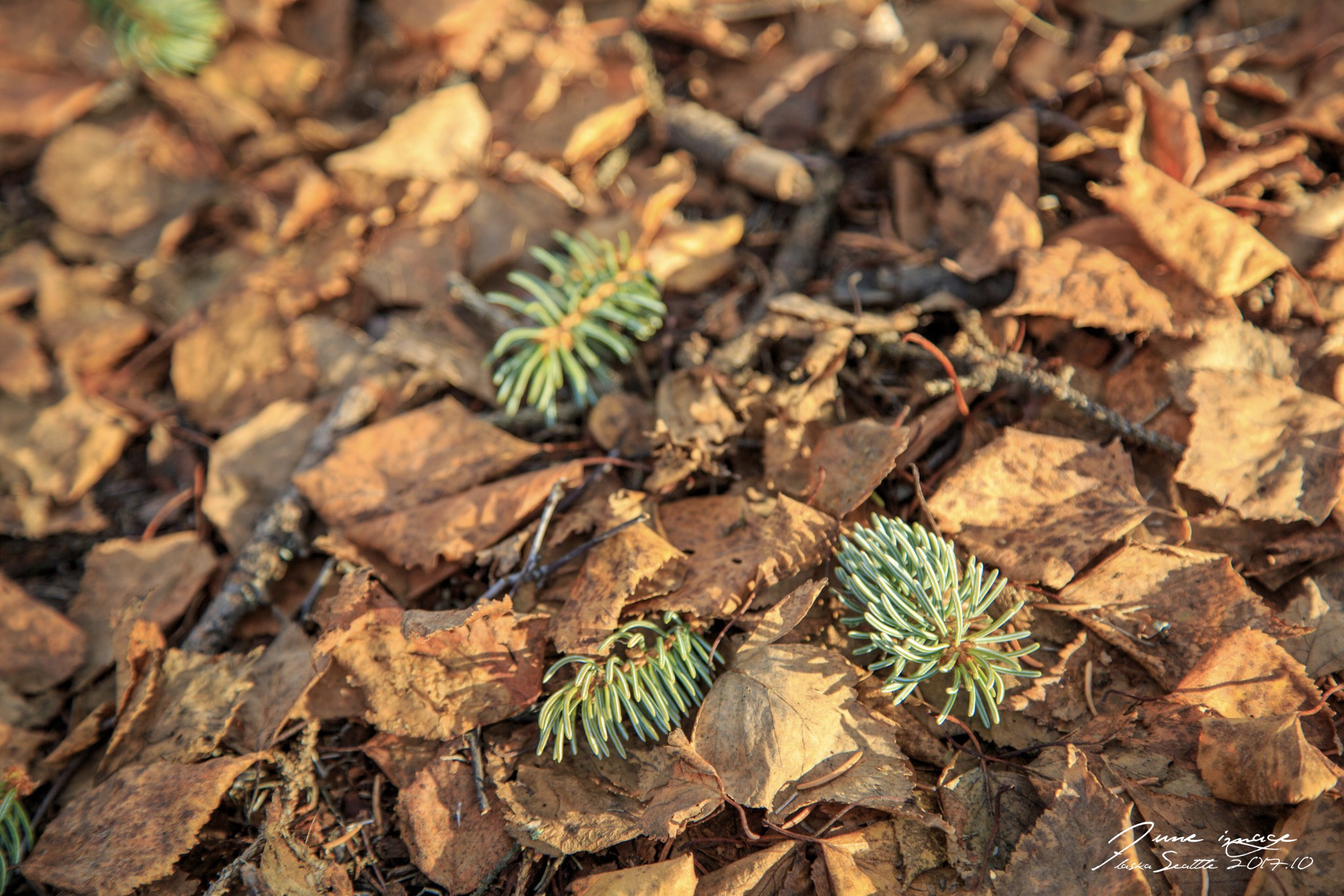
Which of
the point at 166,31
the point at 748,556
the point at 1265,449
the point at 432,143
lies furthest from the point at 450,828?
the point at 166,31

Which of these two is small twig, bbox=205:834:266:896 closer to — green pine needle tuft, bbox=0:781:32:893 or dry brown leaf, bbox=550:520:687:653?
green pine needle tuft, bbox=0:781:32:893

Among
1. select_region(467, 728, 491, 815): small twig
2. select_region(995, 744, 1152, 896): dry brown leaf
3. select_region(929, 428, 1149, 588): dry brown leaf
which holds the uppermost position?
select_region(929, 428, 1149, 588): dry brown leaf

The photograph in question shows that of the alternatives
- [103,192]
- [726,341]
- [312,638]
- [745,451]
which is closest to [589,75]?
[726,341]

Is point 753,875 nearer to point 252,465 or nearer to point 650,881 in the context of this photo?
point 650,881

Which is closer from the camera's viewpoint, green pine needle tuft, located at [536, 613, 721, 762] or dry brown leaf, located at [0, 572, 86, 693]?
green pine needle tuft, located at [536, 613, 721, 762]

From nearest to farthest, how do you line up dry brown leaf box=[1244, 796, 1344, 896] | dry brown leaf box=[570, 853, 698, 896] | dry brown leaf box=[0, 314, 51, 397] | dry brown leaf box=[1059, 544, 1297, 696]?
1. dry brown leaf box=[1244, 796, 1344, 896]
2. dry brown leaf box=[570, 853, 698, 896]
3. dry brown leaf box=[1059, 544, 1297, 696]
4. dry brown leaf box=[0, 314, 51, 397]

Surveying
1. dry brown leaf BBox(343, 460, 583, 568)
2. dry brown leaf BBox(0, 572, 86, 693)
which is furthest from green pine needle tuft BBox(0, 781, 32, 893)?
dry brown leaf BBox(343, 460, 583, 568)

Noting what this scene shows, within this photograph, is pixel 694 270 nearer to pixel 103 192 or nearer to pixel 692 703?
pixel 692 703
